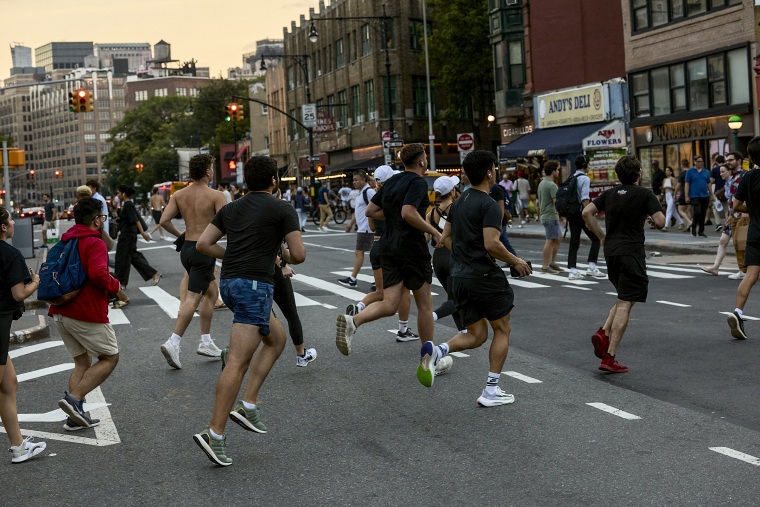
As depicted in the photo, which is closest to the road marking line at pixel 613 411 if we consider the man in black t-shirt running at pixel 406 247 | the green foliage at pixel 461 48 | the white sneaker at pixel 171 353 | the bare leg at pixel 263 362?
the man in black t-shirt running at pixel 406 247

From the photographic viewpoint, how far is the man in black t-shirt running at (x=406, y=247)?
9.87 m

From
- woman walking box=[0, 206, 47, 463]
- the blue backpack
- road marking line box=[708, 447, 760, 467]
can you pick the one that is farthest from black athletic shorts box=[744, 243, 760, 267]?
woman walking box=[0, 206, 47, 463]

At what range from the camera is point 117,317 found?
608 inches

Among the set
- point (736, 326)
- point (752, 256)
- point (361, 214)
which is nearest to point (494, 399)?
point (736, 326)

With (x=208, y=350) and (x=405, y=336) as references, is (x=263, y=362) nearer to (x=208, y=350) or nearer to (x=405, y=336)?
(x=208, y=350)

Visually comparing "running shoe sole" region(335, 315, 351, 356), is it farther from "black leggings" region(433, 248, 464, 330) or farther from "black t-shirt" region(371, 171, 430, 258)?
"black leggings" region(433, 248, 464, 330)

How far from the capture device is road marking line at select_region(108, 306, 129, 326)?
1480cm

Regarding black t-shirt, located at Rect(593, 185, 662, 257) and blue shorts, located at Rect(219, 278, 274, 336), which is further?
black t-shirt, located at Rect(593, 185, 662, 257)

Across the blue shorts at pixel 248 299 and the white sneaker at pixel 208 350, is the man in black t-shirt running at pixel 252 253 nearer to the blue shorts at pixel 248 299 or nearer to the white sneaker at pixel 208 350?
the blue shorts at pixel 248 299

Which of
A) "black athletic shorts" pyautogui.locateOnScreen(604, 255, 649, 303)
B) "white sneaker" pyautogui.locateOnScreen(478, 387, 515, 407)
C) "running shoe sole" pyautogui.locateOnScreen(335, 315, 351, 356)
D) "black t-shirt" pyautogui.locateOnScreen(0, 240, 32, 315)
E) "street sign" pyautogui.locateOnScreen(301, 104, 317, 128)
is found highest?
"street sign" pyautogui.locateOnScreen(301, 104, 317, 128)

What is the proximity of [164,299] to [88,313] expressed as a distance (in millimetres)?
10125

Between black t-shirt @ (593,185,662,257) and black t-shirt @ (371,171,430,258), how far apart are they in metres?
1.54

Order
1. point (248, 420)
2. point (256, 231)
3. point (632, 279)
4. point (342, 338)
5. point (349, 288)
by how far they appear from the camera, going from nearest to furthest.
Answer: point (256, 231), point (248, 420), point (632, 279), point (342, 338), point (349, 288)

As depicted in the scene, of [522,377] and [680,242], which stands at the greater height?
[680,242]
